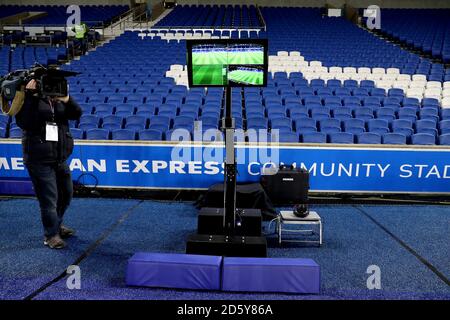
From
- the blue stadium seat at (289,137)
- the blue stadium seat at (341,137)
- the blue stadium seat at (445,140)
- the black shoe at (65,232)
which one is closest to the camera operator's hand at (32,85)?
the black shoe at (65,232)

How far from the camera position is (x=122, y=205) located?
5.32 m

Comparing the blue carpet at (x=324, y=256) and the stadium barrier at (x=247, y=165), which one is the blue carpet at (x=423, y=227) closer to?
the blue carpet at (x=324, y=256)

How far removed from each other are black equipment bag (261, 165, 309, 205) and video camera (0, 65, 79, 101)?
2609 millimetres

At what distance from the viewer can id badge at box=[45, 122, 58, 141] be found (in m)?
3.66

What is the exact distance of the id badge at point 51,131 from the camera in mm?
3662

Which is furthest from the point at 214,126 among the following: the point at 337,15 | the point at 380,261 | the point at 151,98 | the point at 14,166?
the point at 337,15

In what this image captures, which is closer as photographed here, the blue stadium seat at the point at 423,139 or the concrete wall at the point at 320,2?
the blue stadium seat at the point at 423,139

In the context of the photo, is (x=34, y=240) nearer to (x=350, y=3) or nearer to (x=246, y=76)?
(x=246, y=76)

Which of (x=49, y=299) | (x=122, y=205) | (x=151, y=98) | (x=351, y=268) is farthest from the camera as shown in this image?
(x=151, y=98)

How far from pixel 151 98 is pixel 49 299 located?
545cm

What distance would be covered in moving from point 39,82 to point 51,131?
422 millimetres

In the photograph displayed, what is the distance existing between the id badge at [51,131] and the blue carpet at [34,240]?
1078mm

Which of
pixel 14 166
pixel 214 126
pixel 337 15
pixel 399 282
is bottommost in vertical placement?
pixel 399 282
